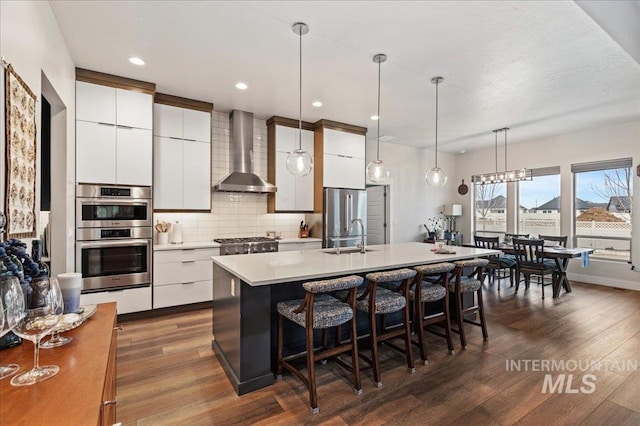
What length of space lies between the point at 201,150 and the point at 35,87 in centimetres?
243

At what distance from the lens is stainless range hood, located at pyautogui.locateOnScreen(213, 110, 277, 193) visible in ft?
15.7

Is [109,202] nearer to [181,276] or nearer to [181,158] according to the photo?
[181,158]

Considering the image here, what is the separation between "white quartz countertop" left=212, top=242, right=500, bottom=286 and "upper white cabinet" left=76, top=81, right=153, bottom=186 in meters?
1.89

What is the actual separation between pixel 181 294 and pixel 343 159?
3.38m

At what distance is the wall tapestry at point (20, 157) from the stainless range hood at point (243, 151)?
107 inches

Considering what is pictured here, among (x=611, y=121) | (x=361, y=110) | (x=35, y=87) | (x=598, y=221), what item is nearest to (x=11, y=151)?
(x=35, y=87)

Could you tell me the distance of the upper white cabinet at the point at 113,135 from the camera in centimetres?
353

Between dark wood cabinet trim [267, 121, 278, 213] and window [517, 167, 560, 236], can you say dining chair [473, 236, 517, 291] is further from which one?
dark wood cabinet trim [267, 121, 278, 213]

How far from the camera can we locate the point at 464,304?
3.78 m

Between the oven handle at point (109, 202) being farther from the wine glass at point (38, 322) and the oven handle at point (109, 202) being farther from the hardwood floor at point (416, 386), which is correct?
the wine glass at point (38, 322)

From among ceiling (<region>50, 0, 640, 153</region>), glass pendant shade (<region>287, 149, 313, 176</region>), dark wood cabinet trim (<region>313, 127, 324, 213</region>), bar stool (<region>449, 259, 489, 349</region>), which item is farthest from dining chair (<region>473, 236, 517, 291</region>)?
glass pendant shade (<region>287, 149, 313, 176</region>)

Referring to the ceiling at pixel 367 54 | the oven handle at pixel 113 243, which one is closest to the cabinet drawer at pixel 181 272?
the oven handle at pixel 113 243

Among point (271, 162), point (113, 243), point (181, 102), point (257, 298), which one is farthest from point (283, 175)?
point (257, 298)

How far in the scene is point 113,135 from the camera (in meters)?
3.70
